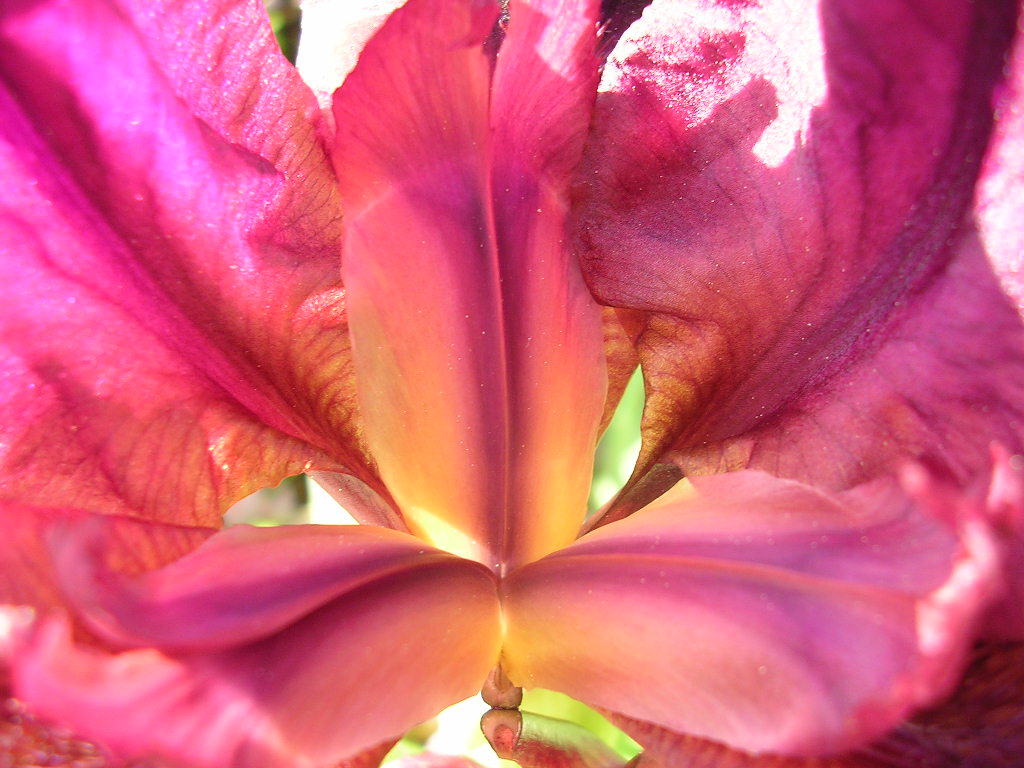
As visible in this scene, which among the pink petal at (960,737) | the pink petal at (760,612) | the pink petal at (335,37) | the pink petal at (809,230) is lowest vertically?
the pink petal at (960,737)

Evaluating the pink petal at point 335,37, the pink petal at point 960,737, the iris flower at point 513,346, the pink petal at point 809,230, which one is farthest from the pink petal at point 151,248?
the pink petal at point 960,737

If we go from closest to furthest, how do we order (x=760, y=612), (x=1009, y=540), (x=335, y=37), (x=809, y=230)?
1. (x=1009, y=540)
2. (x=760, y=612)
3. (x=809, y=230)
4. (x=335, y=37)

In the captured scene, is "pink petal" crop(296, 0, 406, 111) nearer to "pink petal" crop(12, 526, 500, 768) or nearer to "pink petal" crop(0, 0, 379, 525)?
"pink petal" crop(0, 0, 379, 525)

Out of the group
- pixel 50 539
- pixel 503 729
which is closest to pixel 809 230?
pixel 503 729

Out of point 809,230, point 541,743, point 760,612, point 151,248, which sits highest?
point 151,248

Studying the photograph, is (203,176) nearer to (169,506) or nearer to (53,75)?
(53,75)

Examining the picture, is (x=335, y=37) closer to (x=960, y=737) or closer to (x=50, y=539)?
(x=50, y=539)

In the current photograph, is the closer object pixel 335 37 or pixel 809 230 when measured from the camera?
pixel 809 230

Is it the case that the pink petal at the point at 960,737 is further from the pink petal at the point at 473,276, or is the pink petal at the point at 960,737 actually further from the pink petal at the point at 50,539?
the pink petal at the point at 50,539
